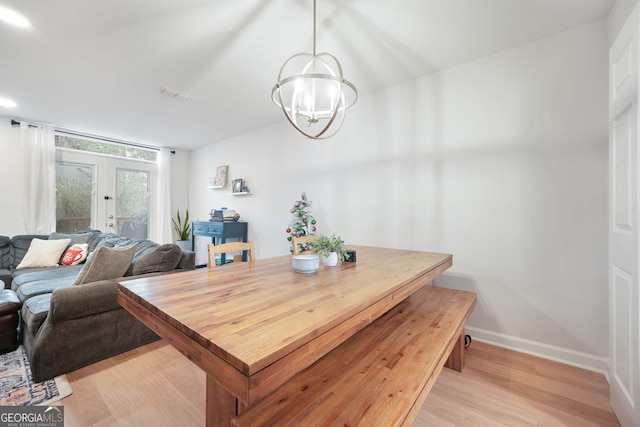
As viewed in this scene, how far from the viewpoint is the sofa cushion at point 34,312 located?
69.7 inches

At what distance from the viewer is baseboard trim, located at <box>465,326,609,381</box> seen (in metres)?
1.84

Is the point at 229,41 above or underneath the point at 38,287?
above

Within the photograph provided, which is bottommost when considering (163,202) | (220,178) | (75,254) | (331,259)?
(75,254)

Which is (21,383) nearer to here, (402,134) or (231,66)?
(231,66)

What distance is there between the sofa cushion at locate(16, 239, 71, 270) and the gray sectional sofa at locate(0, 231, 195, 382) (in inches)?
27.6

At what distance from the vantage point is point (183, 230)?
17.9 ft

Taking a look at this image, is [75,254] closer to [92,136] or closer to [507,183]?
[92,136]

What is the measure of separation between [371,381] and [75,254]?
3971 millimetres

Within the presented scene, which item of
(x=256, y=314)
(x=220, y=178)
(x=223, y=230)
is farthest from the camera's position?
(x=220, y=178)

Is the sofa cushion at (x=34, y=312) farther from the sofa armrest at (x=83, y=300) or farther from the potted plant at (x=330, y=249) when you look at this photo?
the potted plant at (x=330, y=249)

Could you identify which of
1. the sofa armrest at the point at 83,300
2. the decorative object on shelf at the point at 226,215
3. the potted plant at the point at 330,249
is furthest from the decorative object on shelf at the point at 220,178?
the potted plant at the point at 330,249

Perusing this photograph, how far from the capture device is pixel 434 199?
2.52m

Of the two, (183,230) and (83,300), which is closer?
(83,300)

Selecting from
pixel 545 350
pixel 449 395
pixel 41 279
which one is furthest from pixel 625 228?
pixel 41 279
